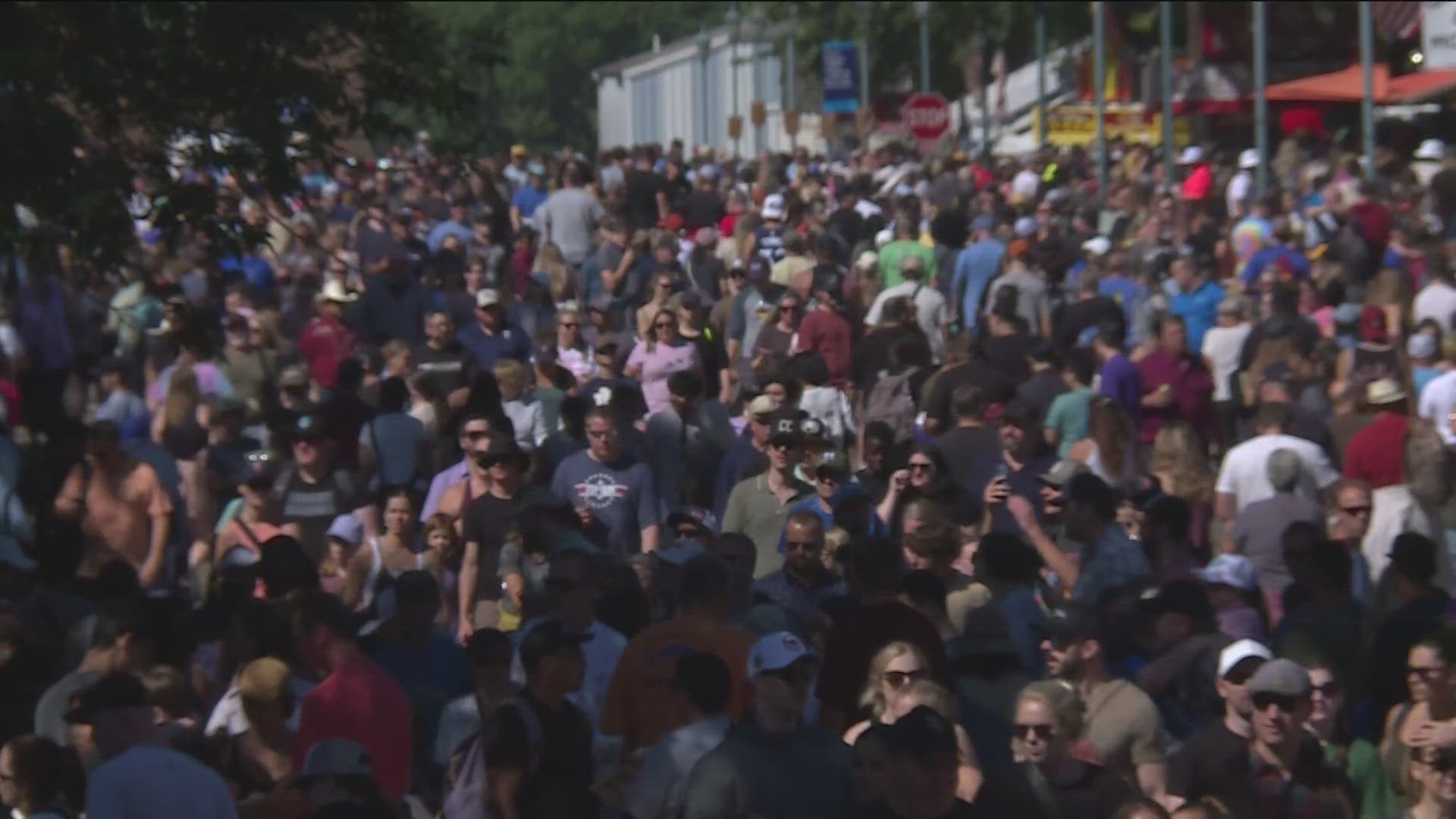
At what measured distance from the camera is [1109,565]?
10766 millimetres

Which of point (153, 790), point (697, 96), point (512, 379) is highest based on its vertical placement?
point (697, 96)

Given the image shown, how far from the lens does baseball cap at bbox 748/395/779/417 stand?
42.5ft

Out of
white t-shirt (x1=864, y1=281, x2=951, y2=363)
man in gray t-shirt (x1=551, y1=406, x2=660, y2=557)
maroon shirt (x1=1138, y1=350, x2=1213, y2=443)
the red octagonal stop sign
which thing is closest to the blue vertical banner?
the red octagonal stop sign

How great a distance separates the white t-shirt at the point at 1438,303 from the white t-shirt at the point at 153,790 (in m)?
11.0

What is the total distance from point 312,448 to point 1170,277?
903 cm

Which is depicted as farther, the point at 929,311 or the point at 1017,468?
the point at 929,311

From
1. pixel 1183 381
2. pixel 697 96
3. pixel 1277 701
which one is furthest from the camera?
pixel 697 96

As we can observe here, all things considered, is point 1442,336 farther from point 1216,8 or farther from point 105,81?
point 1216,8

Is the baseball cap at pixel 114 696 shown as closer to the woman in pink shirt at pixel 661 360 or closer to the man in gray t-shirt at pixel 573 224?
the woman in pink shirt at pixel 661 360

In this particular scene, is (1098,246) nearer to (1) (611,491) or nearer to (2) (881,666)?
(1) (611,491)

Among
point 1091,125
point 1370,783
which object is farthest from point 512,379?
point 1091,125

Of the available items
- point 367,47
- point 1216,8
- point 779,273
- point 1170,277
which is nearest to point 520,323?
point 779,273

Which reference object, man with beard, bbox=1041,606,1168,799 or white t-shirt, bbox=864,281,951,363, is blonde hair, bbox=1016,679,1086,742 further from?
white t-shirt, bbox=864,281,951,363

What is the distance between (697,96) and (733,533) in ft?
284
